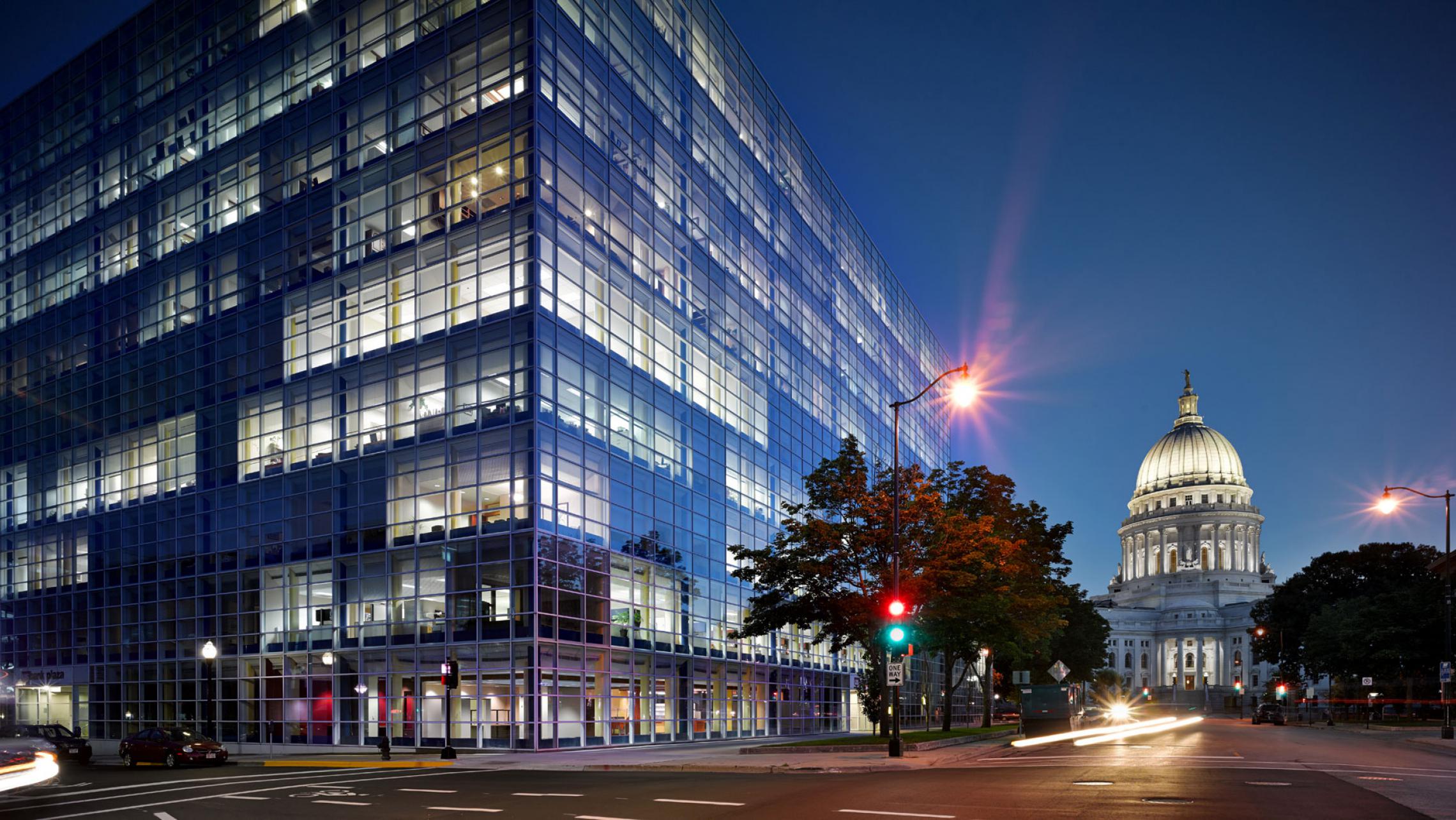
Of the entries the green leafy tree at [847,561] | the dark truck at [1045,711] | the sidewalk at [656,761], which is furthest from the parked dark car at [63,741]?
the dark truck at [1045,711]

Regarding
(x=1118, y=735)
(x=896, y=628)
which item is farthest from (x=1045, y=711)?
(x=896, y=628)

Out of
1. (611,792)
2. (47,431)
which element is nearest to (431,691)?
(611,792)

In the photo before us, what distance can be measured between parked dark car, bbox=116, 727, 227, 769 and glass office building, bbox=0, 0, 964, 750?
6.29 m

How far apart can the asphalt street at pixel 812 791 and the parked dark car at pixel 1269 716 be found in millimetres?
58946

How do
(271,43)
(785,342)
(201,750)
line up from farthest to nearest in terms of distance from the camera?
(785,342)
(271,43)
(201,750)

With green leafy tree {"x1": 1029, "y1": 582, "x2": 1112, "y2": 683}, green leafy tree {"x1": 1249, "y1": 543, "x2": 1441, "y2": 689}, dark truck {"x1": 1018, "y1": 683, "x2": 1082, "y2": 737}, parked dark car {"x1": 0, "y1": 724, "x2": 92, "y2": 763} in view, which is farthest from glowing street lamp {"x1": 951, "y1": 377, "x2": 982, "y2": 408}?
green leafy tree {"x1": 1249, "y1": 543, "x2": 1441, "y2": 689}

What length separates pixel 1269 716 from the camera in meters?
86.1

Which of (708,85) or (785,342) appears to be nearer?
(708,85)

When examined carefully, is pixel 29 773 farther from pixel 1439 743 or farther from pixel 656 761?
pixel 1439 743

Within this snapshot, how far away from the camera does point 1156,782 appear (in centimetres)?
2134

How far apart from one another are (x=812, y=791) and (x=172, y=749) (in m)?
22.8

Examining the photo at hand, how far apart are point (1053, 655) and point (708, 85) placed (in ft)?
209

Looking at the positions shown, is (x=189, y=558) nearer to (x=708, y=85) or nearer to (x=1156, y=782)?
(x=708, y=85)

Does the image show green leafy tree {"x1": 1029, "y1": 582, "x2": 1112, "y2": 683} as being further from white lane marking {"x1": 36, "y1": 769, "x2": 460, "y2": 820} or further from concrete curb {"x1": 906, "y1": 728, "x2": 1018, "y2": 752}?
white lane marking {"x1": 36, "y1": 769, "x2": 460, "y2": 820}
